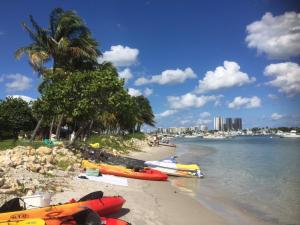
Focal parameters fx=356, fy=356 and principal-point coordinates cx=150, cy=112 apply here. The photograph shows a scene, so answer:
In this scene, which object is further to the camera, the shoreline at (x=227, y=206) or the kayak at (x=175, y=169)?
the kayak at (x=175, y=169)

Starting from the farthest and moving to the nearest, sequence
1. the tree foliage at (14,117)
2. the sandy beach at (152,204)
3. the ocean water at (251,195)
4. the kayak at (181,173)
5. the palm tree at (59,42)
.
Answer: the tree foliage at (14,117), the palm tree at (59,42), the kayak at (181,173), the ocean water at (251,195), the sandy beach at (152,204)

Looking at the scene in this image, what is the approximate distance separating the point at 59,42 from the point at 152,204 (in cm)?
1747

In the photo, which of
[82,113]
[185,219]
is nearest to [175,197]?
[185,219]

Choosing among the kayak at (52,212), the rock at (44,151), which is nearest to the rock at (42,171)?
the rock at (44,151)

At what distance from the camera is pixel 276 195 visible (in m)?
15.3

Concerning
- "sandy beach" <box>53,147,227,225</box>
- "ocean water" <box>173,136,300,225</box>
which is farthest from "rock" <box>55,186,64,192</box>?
"ocean water" <box>173,136,300,225</box>

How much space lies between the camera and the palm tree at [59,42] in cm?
2531

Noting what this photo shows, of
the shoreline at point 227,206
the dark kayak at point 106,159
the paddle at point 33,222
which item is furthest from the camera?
the dark kayak at point 106,159

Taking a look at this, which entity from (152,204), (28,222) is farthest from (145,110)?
(28,222)

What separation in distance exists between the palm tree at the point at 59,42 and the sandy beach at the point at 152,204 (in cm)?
1382

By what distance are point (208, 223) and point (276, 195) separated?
6.57m

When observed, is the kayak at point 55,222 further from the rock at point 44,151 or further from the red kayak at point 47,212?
the rock at point 44,151

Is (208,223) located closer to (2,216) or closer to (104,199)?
(104,199)

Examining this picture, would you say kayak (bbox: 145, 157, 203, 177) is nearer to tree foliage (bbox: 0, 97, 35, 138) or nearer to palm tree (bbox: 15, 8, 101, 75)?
palm tree (bbox: 15, 8, 101, 75)
